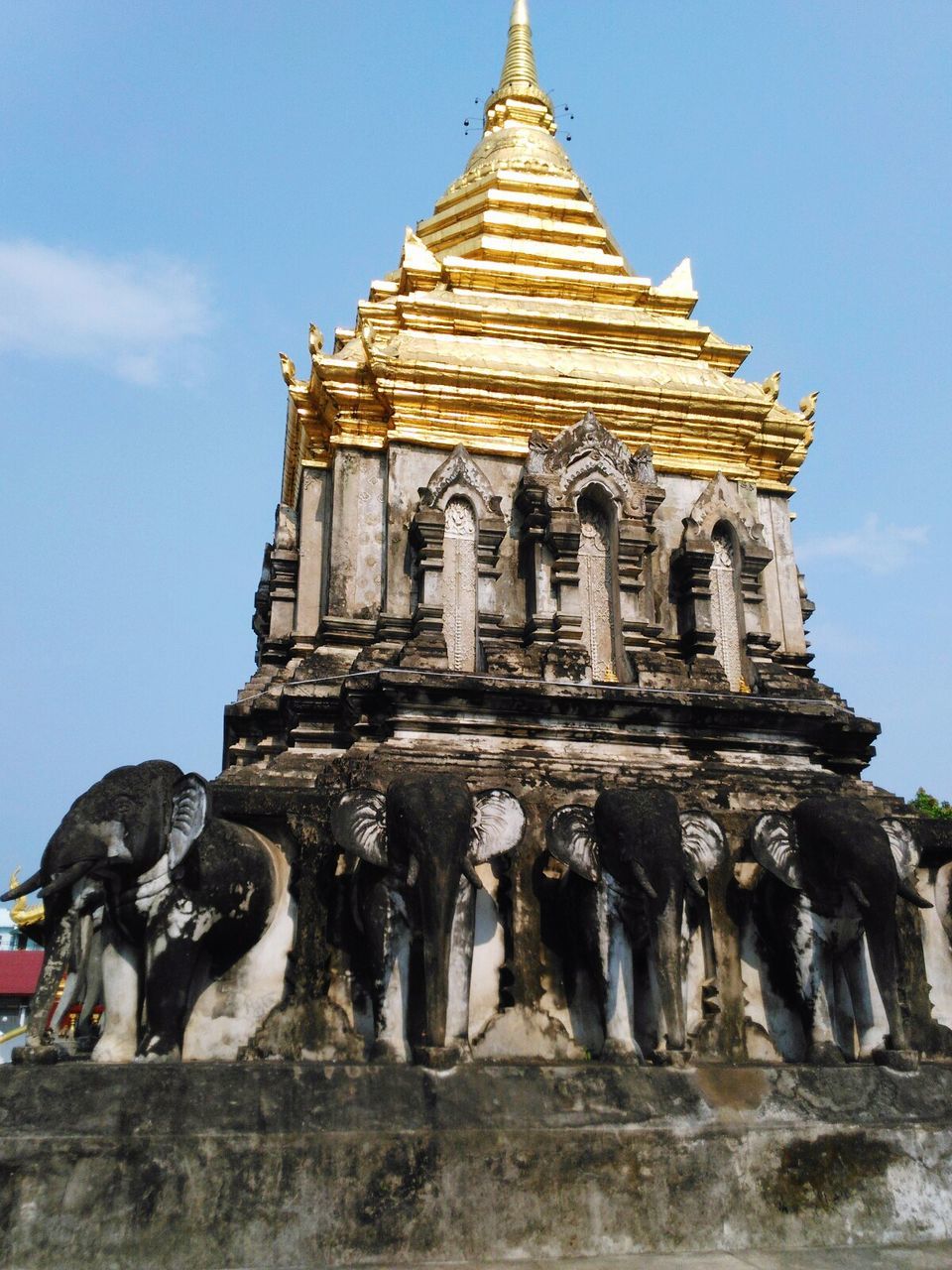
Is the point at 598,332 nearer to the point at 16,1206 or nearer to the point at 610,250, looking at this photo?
the point at 610,250

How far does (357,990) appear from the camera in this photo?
7.54m

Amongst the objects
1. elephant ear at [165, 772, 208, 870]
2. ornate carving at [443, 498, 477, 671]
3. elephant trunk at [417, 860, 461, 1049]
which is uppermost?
ornate carving at [443, 498, 477, 671]

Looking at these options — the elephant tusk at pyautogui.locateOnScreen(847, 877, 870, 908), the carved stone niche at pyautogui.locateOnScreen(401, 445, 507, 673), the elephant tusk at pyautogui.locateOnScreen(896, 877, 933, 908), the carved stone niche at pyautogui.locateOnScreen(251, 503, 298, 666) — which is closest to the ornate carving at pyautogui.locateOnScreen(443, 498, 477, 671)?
the carved stone niche at pyautogui.locateOnScreen(401, 445, 507, 673)

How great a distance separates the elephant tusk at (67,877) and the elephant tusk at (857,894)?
4.89 meters

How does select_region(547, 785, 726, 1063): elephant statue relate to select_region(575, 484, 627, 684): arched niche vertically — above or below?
below

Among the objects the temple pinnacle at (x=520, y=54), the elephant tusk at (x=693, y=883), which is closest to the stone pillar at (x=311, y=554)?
the elephant tusk at (x=693, y=883)

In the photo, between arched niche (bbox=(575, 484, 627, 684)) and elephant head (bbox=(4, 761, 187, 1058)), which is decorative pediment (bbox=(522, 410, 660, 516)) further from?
elephant head (bbox=(4, 761, 187, 1058))

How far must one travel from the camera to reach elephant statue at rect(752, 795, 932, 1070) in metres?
7.46

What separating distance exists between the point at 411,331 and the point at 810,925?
9.35m

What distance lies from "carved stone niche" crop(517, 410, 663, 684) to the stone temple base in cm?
569

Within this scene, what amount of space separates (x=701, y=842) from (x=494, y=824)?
4.84ft

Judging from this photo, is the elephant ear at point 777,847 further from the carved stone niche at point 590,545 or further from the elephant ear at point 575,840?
the carved stone niche at point 590,545

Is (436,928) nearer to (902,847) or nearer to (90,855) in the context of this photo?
(90,855)

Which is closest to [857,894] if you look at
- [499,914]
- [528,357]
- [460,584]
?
[499,914]
